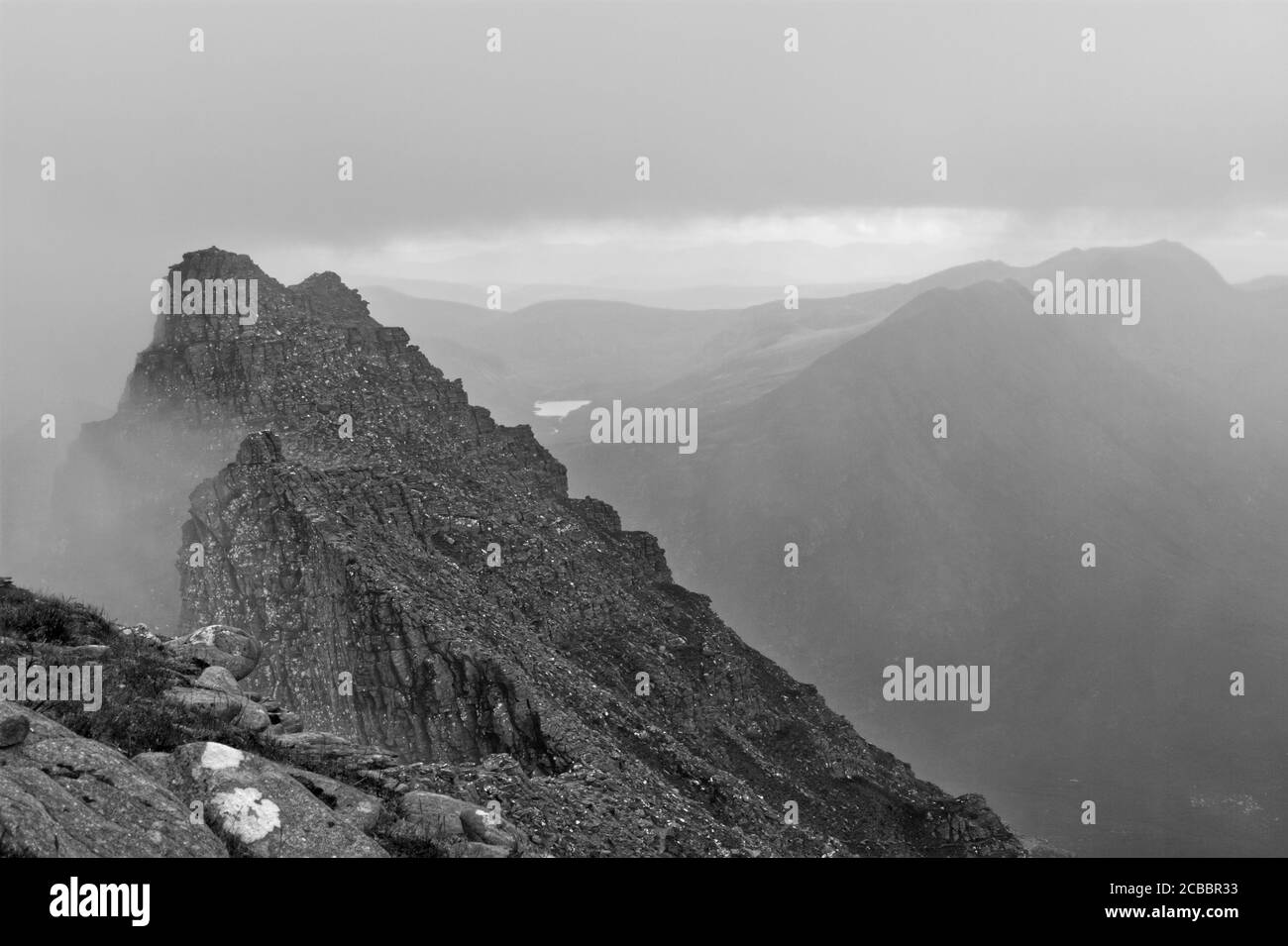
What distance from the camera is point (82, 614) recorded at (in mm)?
29406

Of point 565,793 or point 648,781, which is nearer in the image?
point 565,793

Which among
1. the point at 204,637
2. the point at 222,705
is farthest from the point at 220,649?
the point at 222,705

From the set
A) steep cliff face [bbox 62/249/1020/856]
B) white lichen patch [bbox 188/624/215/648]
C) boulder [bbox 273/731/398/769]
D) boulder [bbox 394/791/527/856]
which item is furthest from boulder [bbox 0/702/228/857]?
steep cliff face [bbox 62/249/1020/856]

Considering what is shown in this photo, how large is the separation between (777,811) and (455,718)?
19339 mm

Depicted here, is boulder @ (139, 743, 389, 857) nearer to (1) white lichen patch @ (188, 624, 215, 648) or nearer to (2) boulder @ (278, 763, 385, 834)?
(2) boulder @ (278, 763, 385, 834)

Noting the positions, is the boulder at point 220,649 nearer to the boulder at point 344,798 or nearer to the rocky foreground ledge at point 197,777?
the rocky foreground ledge at point 197,777

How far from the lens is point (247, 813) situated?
20469 millimetres

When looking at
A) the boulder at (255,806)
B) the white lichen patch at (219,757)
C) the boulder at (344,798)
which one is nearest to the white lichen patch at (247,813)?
the boulder at (255,806)

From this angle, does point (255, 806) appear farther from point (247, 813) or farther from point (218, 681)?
point (218, 681)

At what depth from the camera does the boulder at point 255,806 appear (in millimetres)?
20219
